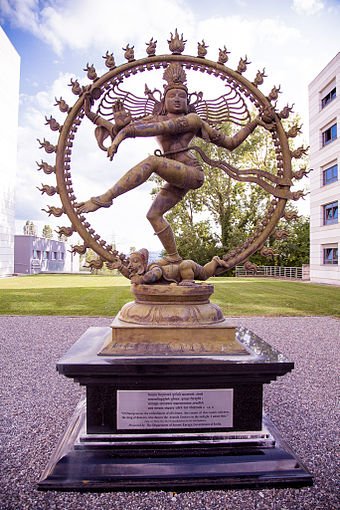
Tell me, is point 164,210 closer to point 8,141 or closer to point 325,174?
point 325,174

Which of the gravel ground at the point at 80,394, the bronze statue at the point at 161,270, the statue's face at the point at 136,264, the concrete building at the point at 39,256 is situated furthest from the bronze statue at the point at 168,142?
the concrete building at the point at 39,256

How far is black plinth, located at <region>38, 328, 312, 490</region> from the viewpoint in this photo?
279 centimetres

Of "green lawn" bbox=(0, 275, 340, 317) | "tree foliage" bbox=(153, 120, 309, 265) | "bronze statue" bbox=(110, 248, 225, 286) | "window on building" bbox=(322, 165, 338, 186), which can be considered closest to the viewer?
"bronze statue" bbox=(110, 248, 225, 286)

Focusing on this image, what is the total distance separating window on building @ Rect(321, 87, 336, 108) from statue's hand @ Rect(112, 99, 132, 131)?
25527 mm

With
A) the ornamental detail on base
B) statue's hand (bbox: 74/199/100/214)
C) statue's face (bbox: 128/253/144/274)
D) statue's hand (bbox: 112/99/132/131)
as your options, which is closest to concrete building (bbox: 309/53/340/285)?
the ornamental detail on base

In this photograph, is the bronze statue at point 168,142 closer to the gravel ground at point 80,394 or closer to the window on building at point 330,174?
the gravel ground at point 80,394

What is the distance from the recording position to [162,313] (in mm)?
3195

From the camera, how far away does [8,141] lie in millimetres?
29078

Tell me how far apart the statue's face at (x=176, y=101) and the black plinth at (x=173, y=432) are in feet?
7.36

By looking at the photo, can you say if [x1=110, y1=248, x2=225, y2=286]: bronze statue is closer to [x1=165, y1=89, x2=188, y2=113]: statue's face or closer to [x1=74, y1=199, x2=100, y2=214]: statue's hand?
[x1=74, y1=199, x2=100, y2=214]: statue's hand

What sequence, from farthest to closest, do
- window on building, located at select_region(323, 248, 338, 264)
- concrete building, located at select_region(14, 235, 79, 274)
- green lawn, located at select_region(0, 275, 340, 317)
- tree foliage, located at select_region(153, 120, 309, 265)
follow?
concrete building, located at select_region(14, 235, 79, 274)
window on building, located at select_region(323, 248, 338, 264)
green lawn, located at select_region(0, 275, 340, 317)
tree foliage, located at select_region(153, 120, 309, 265)

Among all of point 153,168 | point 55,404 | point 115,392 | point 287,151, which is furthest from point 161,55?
point 55,404

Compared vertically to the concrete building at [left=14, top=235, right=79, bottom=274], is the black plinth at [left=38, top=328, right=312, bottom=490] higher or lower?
lower

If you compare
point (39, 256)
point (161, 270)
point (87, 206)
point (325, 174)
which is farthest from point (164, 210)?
point (39, 256)
